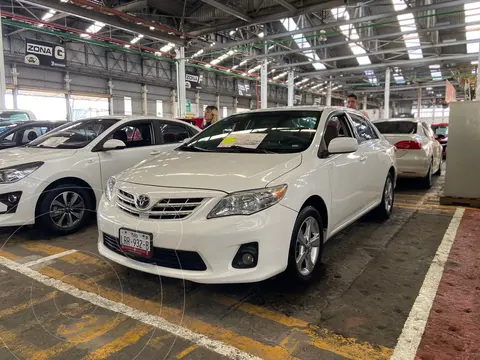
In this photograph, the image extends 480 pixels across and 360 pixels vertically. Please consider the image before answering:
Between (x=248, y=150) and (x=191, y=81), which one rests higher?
(x=191, y=81)

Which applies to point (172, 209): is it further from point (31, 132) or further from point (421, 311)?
point (31, 132)

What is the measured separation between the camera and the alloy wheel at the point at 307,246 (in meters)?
2.73

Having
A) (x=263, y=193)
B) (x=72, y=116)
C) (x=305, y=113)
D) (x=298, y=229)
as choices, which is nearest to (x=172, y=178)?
(x=263, y=193)

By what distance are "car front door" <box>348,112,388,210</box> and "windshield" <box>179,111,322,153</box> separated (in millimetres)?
855

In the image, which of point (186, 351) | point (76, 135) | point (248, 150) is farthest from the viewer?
point (76, 135)

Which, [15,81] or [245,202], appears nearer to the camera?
[245,202]

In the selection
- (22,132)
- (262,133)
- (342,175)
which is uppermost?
(22,132)

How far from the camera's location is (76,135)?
462 centimetres

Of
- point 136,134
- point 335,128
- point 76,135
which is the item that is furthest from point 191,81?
point 335,128

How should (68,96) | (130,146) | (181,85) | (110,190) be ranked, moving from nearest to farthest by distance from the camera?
(110,190) < (130,146) < (181,85) < (68,96)

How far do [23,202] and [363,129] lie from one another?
12.6ft

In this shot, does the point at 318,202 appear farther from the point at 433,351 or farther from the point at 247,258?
the point at 433,351

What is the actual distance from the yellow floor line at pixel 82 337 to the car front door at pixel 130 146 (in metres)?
2.39

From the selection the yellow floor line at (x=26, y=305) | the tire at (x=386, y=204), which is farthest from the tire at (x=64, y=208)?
the tire at (x=386, y=204)
